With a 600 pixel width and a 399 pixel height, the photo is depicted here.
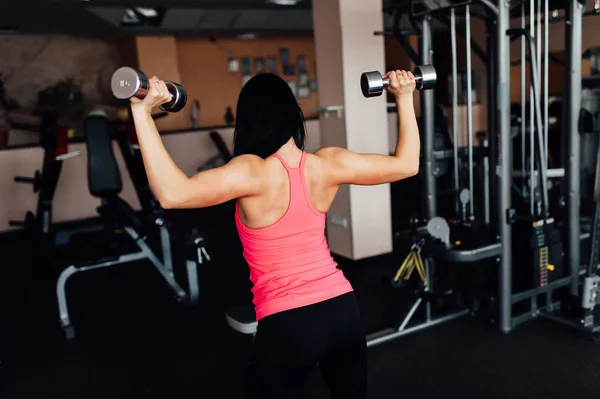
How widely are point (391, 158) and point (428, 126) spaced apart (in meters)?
1.26

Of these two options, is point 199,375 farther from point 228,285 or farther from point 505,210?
point 505,210

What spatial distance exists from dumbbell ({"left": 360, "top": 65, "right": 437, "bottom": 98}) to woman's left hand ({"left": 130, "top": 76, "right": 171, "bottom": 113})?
385mm

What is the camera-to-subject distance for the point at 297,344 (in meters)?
0.93

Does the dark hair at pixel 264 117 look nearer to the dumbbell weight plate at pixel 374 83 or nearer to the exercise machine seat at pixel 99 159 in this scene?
the dumbbell weight plate at pixel 374 83

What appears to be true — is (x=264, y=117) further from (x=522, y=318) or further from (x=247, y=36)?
(x=247, y=36)

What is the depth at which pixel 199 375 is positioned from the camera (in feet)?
6.39

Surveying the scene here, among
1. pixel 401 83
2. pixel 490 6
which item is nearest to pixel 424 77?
pixel 401 83

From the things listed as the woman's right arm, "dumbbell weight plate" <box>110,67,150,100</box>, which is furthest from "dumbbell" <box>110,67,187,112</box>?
the woman's right arm

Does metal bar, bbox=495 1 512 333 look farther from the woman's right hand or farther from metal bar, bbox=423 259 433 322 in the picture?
the woman's right hand

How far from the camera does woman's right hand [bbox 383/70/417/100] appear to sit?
1.01 meters

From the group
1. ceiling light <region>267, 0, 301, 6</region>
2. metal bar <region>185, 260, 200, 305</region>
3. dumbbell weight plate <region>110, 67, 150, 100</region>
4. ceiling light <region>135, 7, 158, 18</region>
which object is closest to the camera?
dumbbell weight plate <region>110, 67, 150, 100</region>

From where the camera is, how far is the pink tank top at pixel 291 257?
37.0 inches

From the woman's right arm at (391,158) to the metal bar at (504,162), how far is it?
1.11 meters

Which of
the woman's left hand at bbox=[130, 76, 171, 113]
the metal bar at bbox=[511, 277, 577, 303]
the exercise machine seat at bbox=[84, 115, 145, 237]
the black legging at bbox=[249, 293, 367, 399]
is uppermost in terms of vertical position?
the woman's left hand at bbox=[130, 76, 171, 113]
